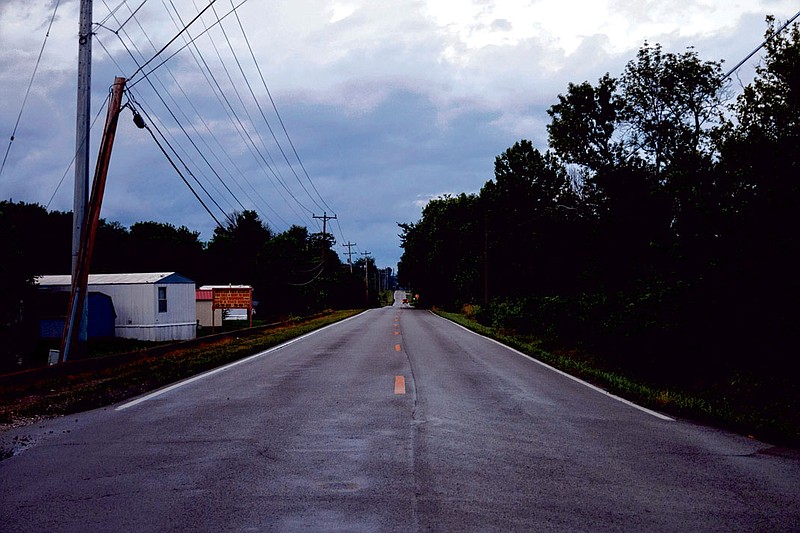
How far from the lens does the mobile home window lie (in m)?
34.2

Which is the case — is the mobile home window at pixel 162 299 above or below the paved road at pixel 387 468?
above

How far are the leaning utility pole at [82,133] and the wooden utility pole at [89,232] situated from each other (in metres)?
0.29

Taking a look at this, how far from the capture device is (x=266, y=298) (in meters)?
70.4

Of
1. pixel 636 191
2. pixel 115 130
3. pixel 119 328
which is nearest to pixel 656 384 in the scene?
pixel 115 130

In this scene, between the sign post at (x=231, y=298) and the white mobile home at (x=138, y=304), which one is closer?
the white mobile home at (x=138, y=304)

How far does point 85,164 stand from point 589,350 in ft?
49.0

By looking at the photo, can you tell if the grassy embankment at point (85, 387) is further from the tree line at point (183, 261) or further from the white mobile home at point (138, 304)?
the white mobile home at point (138, 304)

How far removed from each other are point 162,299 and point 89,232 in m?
19.3

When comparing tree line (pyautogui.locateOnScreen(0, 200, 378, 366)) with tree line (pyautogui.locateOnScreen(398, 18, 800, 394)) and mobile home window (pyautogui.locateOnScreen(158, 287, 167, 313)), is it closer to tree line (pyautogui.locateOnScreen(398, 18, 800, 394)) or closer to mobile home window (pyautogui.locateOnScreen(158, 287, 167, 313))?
mobile home window (pyautogui.locateOnScreen(158, 287, 167, 313))

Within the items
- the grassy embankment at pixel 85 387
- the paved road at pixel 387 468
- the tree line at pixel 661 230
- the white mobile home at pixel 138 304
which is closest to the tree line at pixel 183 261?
the white mobile home at pixel 138 304

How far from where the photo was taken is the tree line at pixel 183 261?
871 inches

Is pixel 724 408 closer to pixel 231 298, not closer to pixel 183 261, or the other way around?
pixel 231 298

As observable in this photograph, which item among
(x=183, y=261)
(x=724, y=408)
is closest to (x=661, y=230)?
(x=724, y=408)

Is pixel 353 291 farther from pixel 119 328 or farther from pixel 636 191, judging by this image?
pixel 636 191
